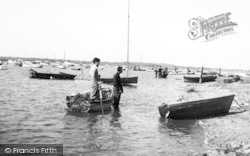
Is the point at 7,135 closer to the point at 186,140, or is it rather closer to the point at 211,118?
the point at 186,140

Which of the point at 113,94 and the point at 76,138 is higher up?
the point at 113,94

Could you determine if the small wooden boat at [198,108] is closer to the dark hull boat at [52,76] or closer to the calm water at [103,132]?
the calm water at [103,132]

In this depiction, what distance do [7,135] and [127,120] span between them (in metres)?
6.13

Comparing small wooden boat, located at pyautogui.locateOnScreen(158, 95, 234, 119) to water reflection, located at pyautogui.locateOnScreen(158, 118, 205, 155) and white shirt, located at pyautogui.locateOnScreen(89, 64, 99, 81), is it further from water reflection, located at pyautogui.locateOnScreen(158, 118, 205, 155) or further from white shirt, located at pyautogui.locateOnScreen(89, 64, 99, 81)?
white shirt, located at pyautogui.locateOnScreen(89, 64, 99, 81)

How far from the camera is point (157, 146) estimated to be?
390 inches

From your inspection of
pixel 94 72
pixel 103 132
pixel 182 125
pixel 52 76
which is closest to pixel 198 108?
pixel 182 125

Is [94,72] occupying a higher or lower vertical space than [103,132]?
higher

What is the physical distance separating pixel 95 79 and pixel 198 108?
5.61 meters

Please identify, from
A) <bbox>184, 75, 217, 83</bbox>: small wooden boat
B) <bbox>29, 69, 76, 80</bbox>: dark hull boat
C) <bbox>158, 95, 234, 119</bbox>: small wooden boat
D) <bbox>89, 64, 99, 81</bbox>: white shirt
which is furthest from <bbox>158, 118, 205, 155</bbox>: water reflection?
<bbox>184, 75, 217, 83</bbox>: small wooden boat

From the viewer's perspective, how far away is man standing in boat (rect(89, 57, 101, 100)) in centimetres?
1441

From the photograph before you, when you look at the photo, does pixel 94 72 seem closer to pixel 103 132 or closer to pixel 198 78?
pixel 103 132

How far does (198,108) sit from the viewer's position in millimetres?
14406

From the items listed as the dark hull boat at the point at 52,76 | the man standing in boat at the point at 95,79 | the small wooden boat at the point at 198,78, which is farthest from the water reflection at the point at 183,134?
the small wooden boat at the point at 198,78

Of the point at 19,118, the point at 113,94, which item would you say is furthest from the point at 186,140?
the point at 19,118
